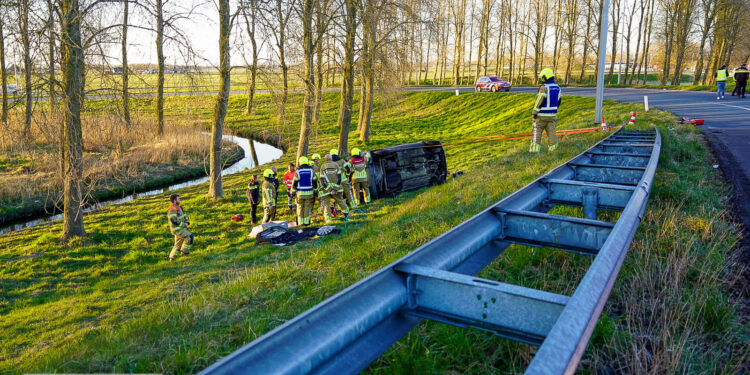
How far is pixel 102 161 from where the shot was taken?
60.1 ft

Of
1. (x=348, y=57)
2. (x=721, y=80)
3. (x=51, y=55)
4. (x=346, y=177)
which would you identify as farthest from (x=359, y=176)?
(x=721, y=80)

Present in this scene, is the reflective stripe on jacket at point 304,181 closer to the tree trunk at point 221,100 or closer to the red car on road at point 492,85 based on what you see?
the tree trunk at point 221,100

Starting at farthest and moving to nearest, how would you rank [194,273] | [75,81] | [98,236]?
[98,236] < [75,81] < [194,273]

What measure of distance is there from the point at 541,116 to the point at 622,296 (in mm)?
8866

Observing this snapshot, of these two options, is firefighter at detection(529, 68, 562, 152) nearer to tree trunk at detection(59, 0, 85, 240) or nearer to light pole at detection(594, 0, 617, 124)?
light pole at detection(594, 0, 617, 124)

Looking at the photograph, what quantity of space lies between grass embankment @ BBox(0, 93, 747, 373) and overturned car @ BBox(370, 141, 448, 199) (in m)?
0.89

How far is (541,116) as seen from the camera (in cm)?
1140

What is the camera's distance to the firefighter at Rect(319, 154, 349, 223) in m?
13.1

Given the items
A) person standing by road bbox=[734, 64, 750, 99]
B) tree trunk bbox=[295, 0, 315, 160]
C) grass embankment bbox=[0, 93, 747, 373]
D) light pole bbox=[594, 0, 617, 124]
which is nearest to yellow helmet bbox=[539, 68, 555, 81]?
grass embankment bbox=[0, 93, 747, 373]

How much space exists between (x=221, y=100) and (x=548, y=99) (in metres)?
11.2

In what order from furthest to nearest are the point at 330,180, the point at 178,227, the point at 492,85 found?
the point at 492,85 → the point at 330,180 → the point at 178,227

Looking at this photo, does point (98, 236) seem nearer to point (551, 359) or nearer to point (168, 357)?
point (168, 357)

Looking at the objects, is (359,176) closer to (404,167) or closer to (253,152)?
(404,167)

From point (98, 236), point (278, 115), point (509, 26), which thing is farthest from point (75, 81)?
point (509, 26)
